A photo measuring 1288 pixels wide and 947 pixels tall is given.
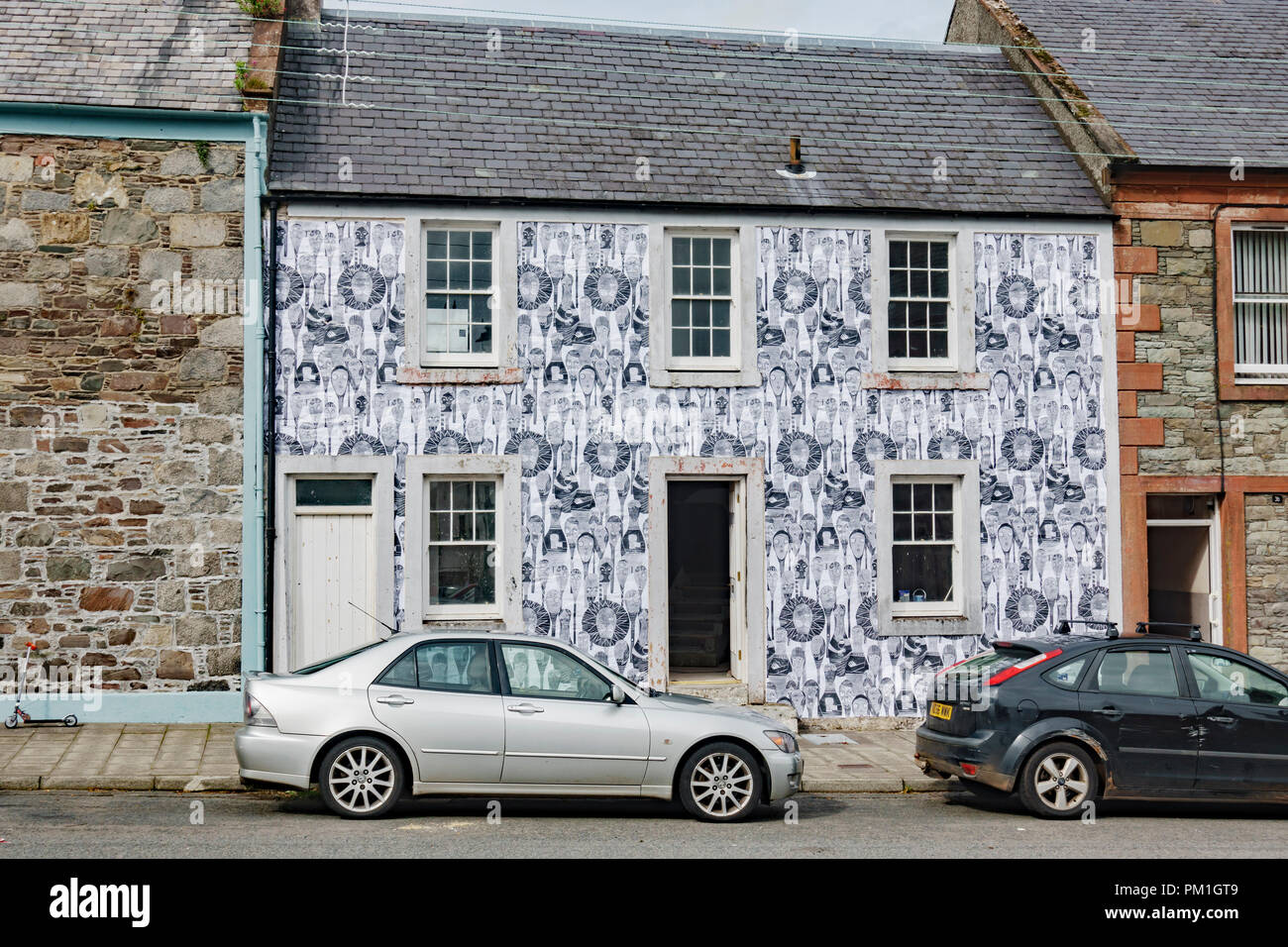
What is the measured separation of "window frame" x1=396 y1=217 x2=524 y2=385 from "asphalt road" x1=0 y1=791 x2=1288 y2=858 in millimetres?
5689

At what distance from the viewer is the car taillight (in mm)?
11594

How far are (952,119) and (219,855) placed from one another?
13.8 metres

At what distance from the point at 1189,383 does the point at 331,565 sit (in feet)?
35.2

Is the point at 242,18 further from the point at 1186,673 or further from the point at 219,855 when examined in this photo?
the point at 1186,673

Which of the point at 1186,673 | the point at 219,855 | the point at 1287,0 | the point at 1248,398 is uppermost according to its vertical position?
the point at 1287,0

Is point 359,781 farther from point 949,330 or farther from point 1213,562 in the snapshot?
point 1213,562

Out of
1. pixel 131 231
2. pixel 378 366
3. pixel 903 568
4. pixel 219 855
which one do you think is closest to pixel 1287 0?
pixel 903 568

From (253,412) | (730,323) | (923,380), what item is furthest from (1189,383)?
(253,412)

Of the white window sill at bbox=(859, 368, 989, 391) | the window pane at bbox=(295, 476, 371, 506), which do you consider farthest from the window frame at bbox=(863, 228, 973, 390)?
the window pane at bbox=(295, 476, 371, 506)

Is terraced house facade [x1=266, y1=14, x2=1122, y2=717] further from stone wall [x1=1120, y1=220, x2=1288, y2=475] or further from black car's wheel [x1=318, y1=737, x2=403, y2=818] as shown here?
black car's wheel [x1=318, y1=737, x2=403, y2=818]

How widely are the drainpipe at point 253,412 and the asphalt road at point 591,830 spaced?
11.7ft

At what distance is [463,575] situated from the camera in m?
15.8

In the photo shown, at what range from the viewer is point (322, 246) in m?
15.6

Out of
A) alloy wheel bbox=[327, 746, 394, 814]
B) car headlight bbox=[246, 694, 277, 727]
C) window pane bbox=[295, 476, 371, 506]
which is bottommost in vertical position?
alloy wheel bbox=[327, 746, 394, 814]
